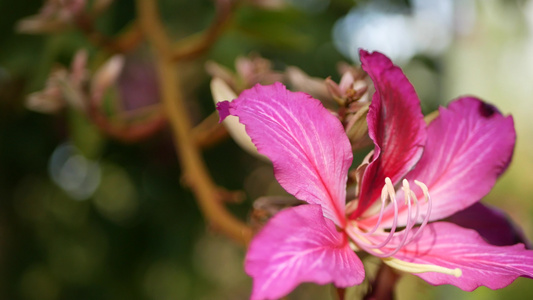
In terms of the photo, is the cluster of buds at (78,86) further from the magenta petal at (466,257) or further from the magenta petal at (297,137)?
the magenta petal at (466,257)

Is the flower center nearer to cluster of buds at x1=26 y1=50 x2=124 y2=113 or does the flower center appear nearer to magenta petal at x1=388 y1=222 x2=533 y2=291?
magenta petal at x1=388 y1=222 x2=533 y2=291

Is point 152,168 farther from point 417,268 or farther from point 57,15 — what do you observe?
point 417,268

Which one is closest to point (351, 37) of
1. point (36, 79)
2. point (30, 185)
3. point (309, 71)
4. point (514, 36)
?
point (309, 71)

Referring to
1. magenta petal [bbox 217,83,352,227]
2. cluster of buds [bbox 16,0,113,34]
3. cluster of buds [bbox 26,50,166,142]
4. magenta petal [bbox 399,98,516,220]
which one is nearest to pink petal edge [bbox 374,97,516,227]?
magenta petal [bbox 399,98,516,220]

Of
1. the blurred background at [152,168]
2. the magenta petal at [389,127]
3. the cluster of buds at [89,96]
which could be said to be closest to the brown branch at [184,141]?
the cluster of buds at [89,96]

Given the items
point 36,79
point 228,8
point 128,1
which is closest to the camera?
point 228,8

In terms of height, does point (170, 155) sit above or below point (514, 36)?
below

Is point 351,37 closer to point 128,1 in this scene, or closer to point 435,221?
point 128,1
